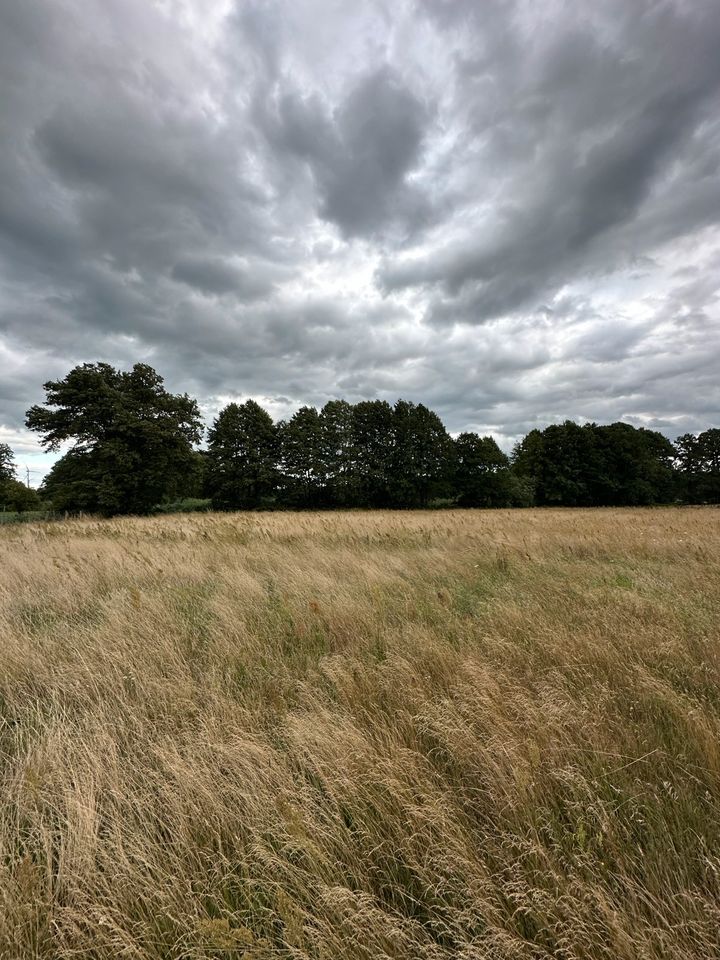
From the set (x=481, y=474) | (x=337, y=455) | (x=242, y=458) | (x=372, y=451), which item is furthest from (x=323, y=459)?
(x=481, y=474)

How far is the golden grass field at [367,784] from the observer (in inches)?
53.7

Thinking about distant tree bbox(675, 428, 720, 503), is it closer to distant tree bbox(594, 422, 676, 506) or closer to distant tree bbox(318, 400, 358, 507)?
distant tree bbox(594, 422, 676, 506)

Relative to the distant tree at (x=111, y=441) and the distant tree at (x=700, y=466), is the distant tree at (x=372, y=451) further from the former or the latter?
the distant tree at (x=700, y=466)

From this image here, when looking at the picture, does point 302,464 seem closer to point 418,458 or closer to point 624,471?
point 418,458

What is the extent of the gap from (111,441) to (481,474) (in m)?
37.8

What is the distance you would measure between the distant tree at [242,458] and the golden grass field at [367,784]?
37.7m

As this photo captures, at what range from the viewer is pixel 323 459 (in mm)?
42844

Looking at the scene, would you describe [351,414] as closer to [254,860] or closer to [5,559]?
[5,559]

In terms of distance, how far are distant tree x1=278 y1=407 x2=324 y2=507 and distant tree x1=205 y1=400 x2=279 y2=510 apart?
3.58 ft

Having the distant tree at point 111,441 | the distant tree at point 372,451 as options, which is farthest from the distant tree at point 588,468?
the distant tree at point 111,441

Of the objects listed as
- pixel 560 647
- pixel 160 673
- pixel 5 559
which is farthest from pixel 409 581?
pixel 5 559

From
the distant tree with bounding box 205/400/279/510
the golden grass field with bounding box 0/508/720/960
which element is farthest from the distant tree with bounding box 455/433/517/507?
the golden grass field with bounding box 0/508/720/960

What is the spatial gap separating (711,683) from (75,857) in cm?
369

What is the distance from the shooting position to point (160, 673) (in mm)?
3154
